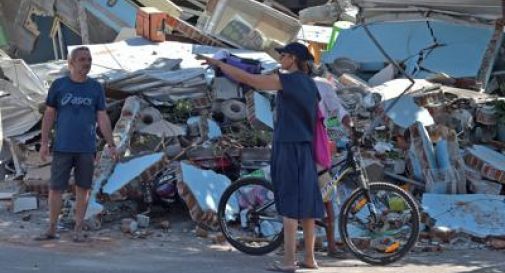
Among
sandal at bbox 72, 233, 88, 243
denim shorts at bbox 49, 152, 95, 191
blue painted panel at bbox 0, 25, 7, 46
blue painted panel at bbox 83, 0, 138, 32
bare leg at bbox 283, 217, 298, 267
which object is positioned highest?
blue painted panel at bbox 83, 0, 138, 32

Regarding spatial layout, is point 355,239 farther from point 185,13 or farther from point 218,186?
point 185,13

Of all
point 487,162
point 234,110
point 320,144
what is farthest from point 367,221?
point 234,110

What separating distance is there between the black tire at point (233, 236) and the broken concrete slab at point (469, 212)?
1.83m

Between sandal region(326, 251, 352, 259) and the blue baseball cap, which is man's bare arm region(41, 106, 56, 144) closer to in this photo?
the blue baseball cap

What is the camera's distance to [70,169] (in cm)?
745

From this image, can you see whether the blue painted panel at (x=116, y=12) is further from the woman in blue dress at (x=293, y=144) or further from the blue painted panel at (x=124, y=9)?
the woman in blue dress at (x=293, y=144)

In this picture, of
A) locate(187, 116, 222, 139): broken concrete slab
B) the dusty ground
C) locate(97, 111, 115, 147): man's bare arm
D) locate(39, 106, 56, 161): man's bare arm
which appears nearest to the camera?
the dusty ground

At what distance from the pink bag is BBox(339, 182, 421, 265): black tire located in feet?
1.78

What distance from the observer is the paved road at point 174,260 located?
21.8 ft

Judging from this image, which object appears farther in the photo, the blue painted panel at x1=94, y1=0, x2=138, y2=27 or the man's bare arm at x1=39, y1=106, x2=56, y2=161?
the blue painted panel at x1=94, y1=0, x2=138, y2=27

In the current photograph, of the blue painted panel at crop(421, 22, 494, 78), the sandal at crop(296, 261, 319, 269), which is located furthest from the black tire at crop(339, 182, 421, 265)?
the blue painted panel at crop(421, 22, 494, 78)

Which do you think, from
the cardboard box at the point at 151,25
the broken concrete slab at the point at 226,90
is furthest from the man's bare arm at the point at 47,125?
the cardboard box at the point at 151,25

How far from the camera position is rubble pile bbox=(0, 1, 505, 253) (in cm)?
850

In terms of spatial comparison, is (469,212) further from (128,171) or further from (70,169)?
(70,169)
